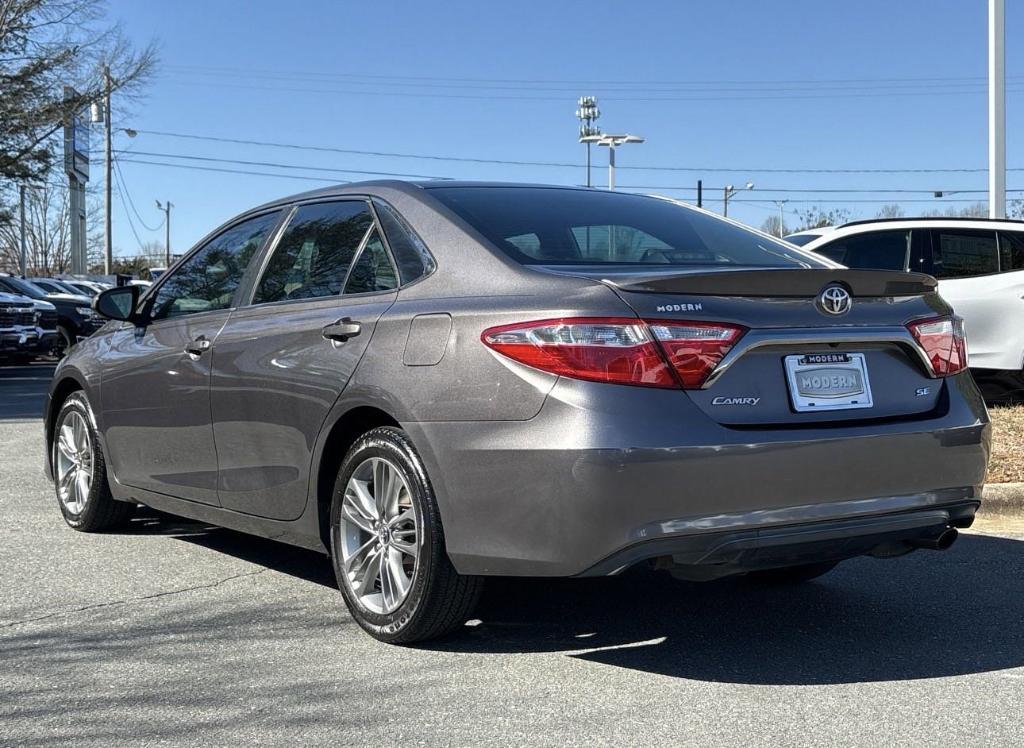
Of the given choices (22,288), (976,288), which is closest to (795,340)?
(976,288)

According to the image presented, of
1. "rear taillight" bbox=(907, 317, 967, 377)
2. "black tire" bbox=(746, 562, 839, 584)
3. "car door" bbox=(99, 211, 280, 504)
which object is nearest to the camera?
"rear taillight" bbox=(907, 317, 967, 377)

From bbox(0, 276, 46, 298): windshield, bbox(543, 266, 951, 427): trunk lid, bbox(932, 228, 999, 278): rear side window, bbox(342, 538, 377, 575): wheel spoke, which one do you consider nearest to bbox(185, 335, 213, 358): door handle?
bbox(342, 538, 377, 575): wheel spoke

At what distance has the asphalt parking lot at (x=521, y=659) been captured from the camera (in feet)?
11.6

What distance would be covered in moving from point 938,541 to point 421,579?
5.65ft

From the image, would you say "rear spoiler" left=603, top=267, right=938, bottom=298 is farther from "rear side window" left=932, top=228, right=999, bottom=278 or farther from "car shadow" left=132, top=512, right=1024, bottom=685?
"rear side window" left=932, top=228, right=999, bottom=278

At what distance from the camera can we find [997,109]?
47.7 feet

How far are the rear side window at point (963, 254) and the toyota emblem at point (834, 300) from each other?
23.9 ft

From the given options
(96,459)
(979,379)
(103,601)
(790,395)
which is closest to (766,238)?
(790,395)

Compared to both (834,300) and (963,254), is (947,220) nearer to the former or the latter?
(963,254)

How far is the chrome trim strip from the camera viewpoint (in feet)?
12.2

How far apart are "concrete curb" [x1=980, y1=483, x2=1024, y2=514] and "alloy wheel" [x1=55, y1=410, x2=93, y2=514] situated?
472 cm

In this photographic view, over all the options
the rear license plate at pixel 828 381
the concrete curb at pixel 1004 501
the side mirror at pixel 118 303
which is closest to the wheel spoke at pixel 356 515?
the rear license plate at pixel 828 381

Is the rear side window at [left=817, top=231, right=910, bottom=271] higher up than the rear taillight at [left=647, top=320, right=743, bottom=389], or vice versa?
the rear side window at [left=817, top=231, right=910, bottom=271]

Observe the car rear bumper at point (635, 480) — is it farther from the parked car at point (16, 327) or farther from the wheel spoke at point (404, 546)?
the parked car at point (16, 327)
